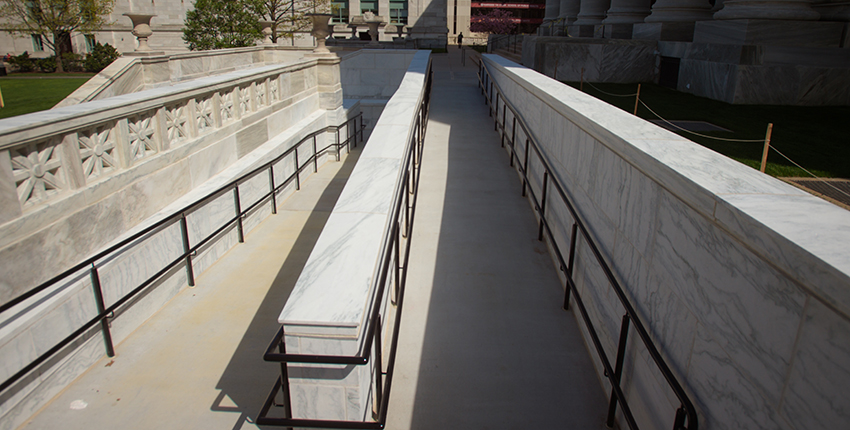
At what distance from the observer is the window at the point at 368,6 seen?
183 feet

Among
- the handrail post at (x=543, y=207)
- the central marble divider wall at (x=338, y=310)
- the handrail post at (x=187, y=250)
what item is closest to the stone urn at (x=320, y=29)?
the handrail post at (x=187, y=250)

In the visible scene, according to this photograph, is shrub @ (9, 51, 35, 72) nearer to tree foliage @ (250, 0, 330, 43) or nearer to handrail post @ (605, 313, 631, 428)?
tree foliage @ (250, 0, 330, 43)

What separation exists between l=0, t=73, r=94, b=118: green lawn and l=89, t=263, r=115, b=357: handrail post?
65.6 feet

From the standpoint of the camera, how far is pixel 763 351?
204cm

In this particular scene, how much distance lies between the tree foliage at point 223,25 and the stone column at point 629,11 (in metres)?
21.8

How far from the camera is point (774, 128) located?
413 inches

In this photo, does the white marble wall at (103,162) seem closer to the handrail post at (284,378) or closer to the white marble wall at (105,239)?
the white marble wall at (105,239)

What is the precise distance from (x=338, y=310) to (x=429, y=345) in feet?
5.47

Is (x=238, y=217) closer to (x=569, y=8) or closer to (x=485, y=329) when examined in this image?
(x=485, y=329)

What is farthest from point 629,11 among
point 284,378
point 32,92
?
point 32,92

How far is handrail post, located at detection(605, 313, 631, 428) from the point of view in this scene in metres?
3.08

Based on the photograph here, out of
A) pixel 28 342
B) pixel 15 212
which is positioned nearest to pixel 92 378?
pixel 28 342

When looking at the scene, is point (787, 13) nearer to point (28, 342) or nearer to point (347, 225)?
point (347, 225)

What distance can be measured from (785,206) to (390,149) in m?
3.80
